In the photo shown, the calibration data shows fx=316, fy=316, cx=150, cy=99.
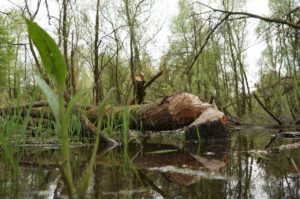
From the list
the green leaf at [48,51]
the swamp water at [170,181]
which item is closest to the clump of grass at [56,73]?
the green leaf at [48,51]

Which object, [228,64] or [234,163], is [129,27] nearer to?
[228,64]

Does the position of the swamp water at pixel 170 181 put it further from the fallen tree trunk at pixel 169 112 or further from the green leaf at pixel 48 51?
the fallen tree trunk at pixel 169 112

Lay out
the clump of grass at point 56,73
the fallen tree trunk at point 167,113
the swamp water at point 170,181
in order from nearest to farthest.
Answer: the clump of grass at point 56,73 < the swamp water at point 170,181 < the fallen tree trunk at point 167,113

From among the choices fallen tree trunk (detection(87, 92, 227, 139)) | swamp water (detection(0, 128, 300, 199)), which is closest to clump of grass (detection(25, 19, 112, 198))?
swamp water (detection(0, 128, 300, 199))

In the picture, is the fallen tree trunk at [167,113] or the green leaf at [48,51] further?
the fallen tree trunk at [167,113]

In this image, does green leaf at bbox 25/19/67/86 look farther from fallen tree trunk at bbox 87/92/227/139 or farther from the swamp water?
fallen tree trunk at bbox 87/92/227/139

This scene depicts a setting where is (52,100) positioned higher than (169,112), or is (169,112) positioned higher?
(169,112)

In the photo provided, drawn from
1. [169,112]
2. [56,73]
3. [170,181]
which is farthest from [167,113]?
[56,73]

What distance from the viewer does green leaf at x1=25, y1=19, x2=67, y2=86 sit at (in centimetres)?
96

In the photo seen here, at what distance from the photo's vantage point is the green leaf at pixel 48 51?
960 mm

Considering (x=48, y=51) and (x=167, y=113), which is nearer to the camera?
(x=48, y=51)

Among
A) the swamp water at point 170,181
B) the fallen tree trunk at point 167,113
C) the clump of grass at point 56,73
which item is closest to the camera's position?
the clump of grass at point 56,73

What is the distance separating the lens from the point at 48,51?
0.99 m

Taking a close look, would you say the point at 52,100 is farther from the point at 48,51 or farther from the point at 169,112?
the point at 169,112
